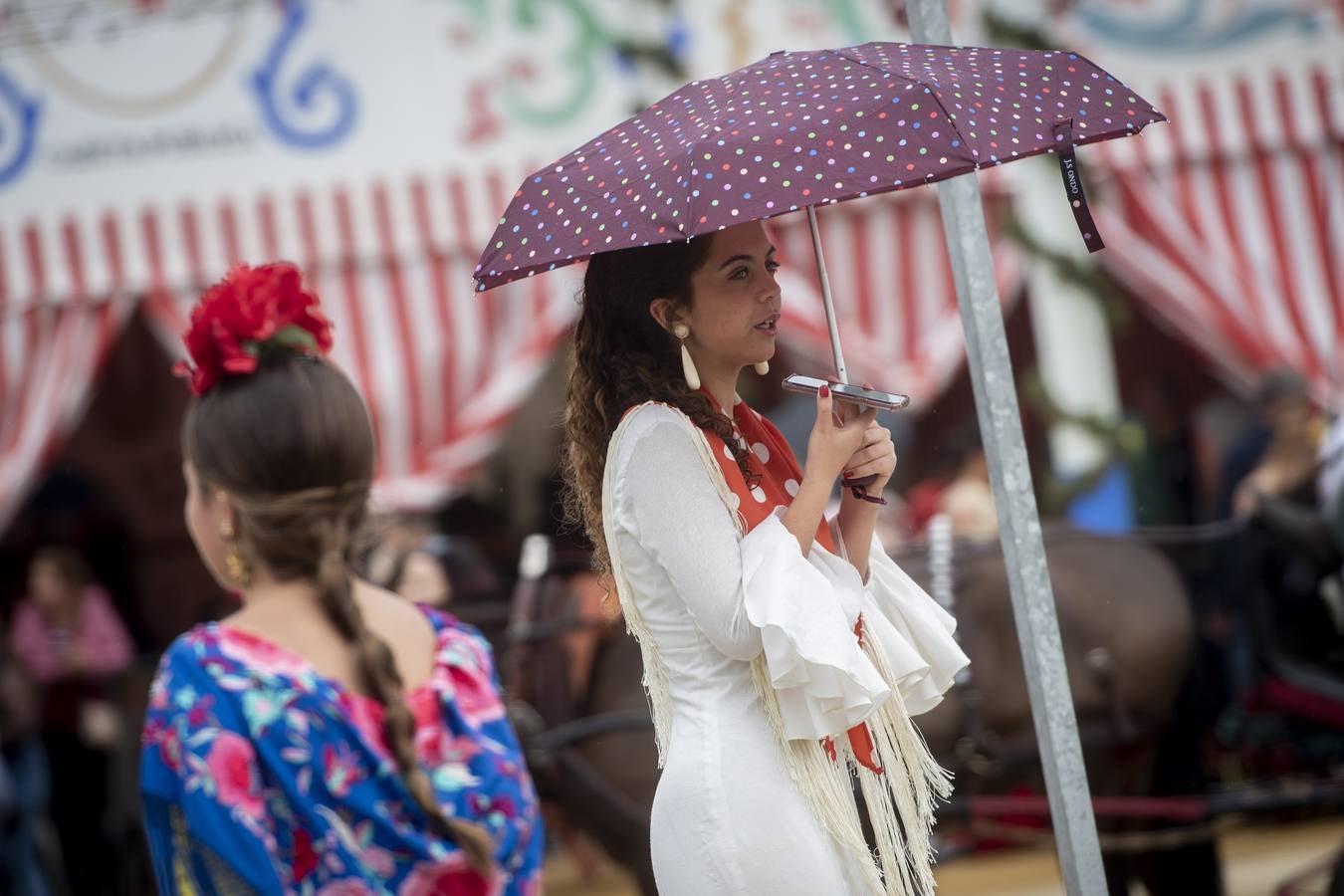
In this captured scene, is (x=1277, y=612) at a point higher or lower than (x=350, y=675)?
lower

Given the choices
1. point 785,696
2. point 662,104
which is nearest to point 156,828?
point 785,696

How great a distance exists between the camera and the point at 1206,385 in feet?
30.8

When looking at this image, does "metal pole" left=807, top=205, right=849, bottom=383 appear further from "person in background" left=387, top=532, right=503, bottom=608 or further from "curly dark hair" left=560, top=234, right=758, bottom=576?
"person in background" left=387, top=532, right=503, bottom=608

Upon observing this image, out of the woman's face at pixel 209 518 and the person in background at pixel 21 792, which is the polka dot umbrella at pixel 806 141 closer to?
the woman's face at pixel 209 518

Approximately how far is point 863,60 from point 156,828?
1.48 metres

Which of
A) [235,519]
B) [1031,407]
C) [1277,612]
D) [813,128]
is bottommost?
[1277,612]

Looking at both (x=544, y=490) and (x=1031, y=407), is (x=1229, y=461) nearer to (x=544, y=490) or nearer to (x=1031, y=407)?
(x=1031, y=407)

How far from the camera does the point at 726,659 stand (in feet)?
7.63

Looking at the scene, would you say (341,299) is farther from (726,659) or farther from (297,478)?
(297,478)

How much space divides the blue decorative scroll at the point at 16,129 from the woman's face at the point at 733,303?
21.0 ft

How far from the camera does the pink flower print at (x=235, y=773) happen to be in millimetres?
1747

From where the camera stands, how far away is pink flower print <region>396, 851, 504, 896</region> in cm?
183

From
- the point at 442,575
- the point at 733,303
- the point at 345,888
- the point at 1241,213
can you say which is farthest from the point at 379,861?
the point at 1241,213

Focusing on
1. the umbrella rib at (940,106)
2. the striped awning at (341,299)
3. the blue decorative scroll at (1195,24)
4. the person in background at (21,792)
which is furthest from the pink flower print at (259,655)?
the blue decorative scroll at (1195,24)
